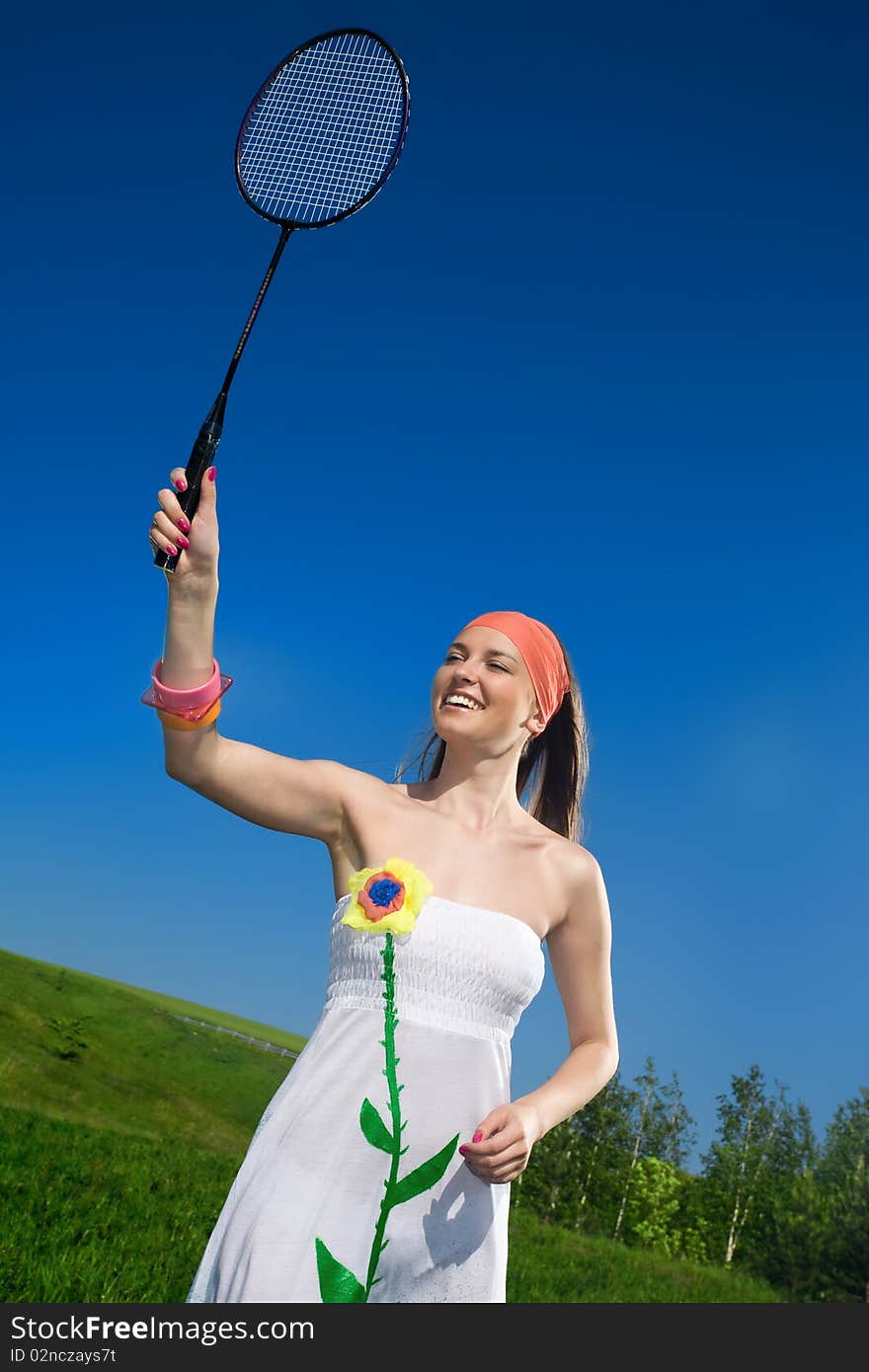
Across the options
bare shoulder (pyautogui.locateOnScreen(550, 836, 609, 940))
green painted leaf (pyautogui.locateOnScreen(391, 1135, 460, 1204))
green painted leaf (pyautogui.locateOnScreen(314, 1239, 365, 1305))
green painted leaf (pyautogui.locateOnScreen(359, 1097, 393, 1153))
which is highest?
bare shoulder (pyautogui.locateOnScreen(550, 836, 609, 940))

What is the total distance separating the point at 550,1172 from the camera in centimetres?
3634

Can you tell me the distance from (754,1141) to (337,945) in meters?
39.9

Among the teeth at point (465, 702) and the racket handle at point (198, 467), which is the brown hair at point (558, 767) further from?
the racket handle at point (198, 467)

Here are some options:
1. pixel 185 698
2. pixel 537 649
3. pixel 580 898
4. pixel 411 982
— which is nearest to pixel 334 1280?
pixel 411 982

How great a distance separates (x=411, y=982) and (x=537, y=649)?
1.22 metres

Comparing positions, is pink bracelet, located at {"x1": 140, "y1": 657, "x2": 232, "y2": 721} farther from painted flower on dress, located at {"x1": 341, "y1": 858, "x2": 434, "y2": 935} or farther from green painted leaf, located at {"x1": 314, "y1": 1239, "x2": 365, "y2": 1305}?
green painted leaf, located at {"x1": 314, "y1": 1239, "x2": 365, "y2": 1305}

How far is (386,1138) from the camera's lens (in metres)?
2.80

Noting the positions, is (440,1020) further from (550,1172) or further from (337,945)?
(550,1172)

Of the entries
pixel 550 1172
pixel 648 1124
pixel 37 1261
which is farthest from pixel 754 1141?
pixel 37 1261

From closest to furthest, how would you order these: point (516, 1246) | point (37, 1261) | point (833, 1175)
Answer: point (37, 1261) → point (516, 1246) → point (833, 1175)

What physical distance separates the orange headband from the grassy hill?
451 cm

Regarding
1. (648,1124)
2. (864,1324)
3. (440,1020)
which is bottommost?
(864,1324)

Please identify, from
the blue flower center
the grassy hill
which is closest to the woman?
the blue flower center

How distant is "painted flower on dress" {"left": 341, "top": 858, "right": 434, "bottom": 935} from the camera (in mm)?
3012
